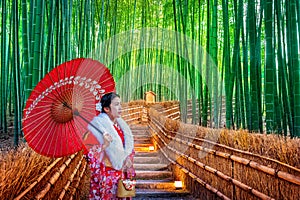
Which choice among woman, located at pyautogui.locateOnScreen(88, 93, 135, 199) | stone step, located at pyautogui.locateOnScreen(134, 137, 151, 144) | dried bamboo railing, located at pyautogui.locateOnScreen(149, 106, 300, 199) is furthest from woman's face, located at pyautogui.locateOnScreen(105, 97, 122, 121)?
stone step, located at pyautogui.locateOnScreen(134, 137, 151, 144)

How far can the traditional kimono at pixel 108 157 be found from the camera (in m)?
2.25

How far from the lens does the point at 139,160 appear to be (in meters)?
5.91

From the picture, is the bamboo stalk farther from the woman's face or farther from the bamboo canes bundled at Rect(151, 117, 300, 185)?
the bamboo canes bundled at Rect(151, 117, 300, 185)

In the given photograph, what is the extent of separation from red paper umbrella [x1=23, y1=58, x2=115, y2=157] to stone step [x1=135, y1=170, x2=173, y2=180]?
269 cm

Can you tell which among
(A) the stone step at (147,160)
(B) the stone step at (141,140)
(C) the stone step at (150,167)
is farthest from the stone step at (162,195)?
(B) the stone step at (141,140)

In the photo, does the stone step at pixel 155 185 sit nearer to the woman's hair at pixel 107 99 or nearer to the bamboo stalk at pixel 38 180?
the bamboo stalk at pixel 38 180

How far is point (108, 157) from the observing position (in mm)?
2275

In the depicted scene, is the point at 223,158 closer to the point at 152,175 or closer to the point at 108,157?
the point at 108,157

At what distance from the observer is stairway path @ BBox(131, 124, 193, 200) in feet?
13.8

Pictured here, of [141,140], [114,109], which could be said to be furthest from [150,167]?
[114,109]

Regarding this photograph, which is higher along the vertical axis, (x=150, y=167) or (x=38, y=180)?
(x=38, y=180)

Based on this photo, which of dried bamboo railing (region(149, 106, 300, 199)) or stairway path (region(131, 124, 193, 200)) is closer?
dried bamboo railing (region(149, 106, 300, 199))

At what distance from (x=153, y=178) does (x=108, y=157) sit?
9.52ft

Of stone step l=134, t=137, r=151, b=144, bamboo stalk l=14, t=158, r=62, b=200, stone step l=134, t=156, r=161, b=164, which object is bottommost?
stone step l=134, t=156, r=161, b=164
